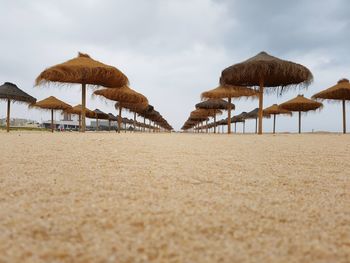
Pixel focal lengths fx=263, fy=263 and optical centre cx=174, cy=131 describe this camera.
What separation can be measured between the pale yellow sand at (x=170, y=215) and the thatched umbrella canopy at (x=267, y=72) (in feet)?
18.6

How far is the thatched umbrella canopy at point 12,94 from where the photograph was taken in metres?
10.3

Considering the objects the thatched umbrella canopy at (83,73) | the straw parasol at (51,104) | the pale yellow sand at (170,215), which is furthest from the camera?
the straw parasol at (51,104)

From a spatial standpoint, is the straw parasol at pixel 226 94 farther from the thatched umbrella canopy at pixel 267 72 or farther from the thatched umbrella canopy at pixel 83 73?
the thatched umbrella canopy at pixel 83 73

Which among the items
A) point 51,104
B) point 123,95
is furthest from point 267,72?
point 51,104

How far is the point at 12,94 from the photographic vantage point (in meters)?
10.3

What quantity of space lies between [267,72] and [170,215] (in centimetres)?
691

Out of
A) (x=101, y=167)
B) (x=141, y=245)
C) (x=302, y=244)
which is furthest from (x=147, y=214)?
(x=101, y=167)

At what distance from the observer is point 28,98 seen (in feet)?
35.3

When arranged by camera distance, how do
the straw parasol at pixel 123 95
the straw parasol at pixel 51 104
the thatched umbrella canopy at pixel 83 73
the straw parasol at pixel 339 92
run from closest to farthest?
the thatched umbrella canopy at pixel 83 73
the straw parasol at pixel 339 92
the straw parasol at pixel 123 95
the straw parasol at pixel 51 104

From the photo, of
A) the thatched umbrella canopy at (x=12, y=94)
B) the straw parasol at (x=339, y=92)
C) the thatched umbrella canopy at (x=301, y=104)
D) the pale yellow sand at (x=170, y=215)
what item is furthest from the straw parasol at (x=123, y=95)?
the pale yellow sand at (x=170, y=215)

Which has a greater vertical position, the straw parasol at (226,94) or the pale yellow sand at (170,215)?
the straw parasol at (226,94)

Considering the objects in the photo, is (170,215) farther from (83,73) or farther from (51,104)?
(51,104)

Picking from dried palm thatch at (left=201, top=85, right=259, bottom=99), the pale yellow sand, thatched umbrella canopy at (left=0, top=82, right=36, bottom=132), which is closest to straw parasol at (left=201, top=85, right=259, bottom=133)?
dried palm thatch at (left=201, top=85, right=259, bottom=99)

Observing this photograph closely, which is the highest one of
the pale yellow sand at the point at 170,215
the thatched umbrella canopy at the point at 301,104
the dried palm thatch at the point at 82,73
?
the dried palm thatch at the point at 82,73
